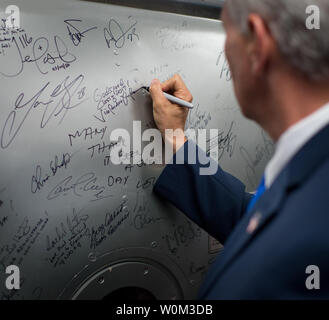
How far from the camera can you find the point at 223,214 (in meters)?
0.84

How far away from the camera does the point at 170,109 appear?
0.79 m

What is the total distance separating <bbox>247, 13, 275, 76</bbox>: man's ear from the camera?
17.8 inches

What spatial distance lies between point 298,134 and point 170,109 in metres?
0.37

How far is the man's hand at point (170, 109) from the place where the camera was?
778 millimetres

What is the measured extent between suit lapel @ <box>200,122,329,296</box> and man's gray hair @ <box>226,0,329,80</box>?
9 cm

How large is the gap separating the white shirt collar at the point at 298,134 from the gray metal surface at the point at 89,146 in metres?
0.37
